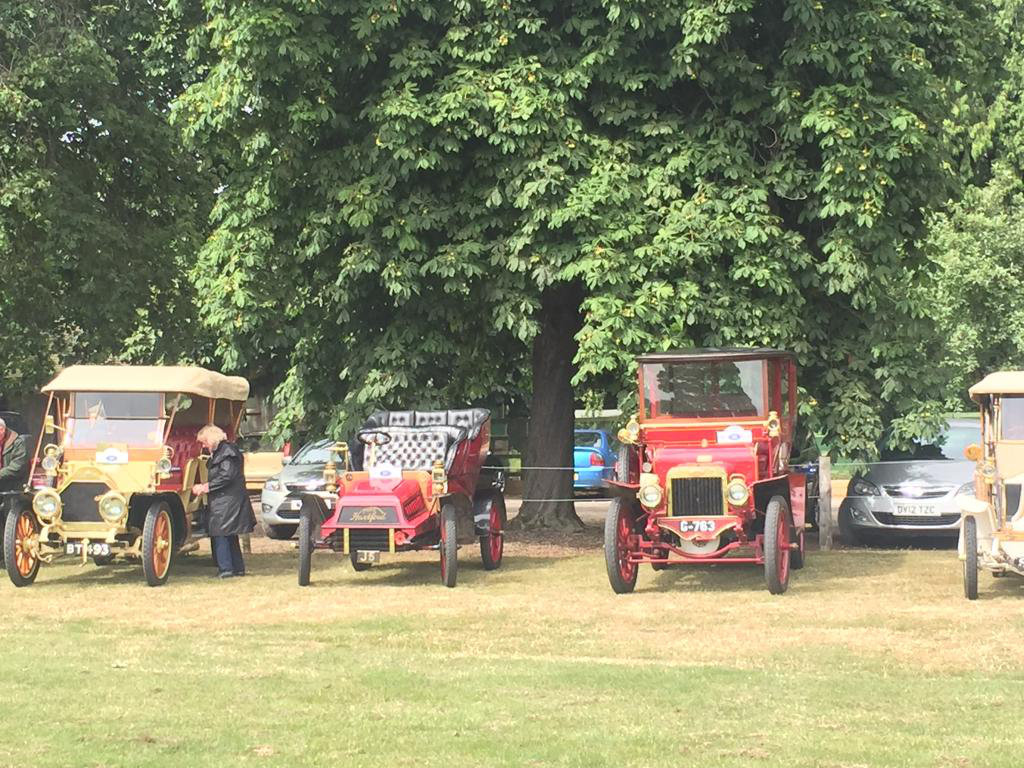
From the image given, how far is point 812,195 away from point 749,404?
3.82 meters

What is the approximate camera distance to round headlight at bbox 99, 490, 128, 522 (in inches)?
548

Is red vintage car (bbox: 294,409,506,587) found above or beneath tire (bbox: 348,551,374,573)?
above

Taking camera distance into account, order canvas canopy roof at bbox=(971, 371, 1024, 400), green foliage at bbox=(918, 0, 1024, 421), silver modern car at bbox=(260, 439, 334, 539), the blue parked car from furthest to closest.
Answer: green foliage at bbox=(918, 0, 1024, 421) → the blue parked car → silver modern car at bbox=(260, 439, 334, 539) → canvas canopy roof at bbox=(971, 371, 1024, 400)

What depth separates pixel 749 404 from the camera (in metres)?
14.3

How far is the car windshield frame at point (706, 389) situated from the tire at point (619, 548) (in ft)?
5.27

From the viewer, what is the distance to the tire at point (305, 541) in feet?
45.9

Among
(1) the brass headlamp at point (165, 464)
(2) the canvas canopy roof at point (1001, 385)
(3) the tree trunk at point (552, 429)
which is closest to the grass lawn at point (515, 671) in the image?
(1) the brass headlamp at point (165, 464)

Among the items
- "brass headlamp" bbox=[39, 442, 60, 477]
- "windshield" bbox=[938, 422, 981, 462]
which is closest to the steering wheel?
"brass headlamp" bbox=[39, 442, 60, 477]

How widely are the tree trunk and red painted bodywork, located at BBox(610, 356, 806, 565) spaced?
4.94 m

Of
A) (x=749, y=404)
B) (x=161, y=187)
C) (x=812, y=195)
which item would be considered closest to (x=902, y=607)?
(x=749, y=404)

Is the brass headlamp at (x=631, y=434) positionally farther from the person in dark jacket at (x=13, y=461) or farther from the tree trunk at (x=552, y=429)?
the person in dark jacket at (x=13, y=461)

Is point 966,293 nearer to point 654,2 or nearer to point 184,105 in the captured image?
point 654,2

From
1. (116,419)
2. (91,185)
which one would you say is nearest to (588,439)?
(91,185)

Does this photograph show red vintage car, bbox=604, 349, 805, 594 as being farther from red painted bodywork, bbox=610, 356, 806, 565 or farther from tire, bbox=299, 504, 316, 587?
tire, bbox=299, 504, 316, 587
